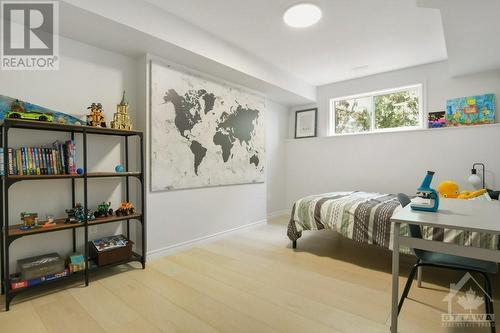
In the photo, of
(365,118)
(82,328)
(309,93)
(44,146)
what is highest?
(309,93)

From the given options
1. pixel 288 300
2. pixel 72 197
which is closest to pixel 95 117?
pixel 72 197

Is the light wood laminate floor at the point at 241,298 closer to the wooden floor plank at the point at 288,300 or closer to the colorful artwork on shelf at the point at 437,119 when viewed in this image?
the wooden floor plank at the point at 288,300

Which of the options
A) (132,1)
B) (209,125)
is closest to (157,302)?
(209,125)

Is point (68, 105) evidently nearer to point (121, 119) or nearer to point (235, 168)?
point (121, 119)

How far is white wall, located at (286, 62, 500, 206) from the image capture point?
3.32 meters

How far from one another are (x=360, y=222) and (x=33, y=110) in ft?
10.3

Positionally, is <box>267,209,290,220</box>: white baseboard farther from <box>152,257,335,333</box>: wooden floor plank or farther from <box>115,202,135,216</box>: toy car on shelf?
<box>115,202,135,216</box>: toy car on shelf

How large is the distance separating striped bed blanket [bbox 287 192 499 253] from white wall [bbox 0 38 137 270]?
2.09m

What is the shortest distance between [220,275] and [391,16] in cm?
301

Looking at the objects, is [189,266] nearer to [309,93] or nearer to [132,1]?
[132,1]

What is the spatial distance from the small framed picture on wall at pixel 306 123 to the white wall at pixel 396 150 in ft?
0.36

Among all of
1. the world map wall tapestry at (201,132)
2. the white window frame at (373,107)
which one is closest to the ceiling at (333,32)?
the white window frame at (373,107)

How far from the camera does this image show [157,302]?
6.29 ft

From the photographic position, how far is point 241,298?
6.47 feet
